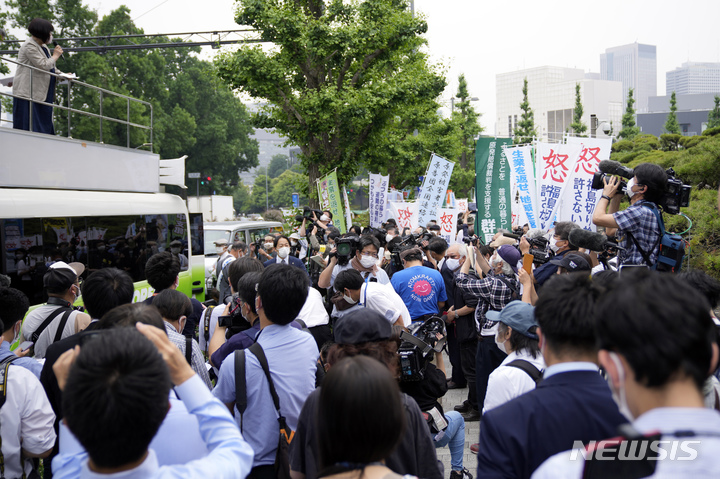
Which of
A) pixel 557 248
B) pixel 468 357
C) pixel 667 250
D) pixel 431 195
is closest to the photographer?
pixel 667 250

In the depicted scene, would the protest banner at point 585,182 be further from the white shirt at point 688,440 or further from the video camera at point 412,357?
the white shirt at point 688,440

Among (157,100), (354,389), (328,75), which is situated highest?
(157,100)

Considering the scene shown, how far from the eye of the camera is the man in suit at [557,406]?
1886 mm

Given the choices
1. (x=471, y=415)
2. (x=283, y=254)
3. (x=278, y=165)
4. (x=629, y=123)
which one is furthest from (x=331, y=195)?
(x=278, y=165)

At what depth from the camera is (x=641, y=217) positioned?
13.2 ft

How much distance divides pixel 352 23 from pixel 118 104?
64.9 feet

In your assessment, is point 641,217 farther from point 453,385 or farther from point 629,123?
point 629,123

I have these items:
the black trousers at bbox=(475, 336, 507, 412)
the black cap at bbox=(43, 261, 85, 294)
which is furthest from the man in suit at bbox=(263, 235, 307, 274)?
the black cap at bbox=(43, 261, 85, 294)

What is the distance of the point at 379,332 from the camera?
2.71 meters

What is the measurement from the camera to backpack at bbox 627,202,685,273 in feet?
13.1

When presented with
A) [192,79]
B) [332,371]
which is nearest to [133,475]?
[332,371]

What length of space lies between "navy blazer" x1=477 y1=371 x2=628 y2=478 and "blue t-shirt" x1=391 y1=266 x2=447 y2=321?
3949 mm

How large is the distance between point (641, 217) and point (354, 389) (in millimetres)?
3115

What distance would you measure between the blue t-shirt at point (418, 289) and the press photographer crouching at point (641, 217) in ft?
7.01
